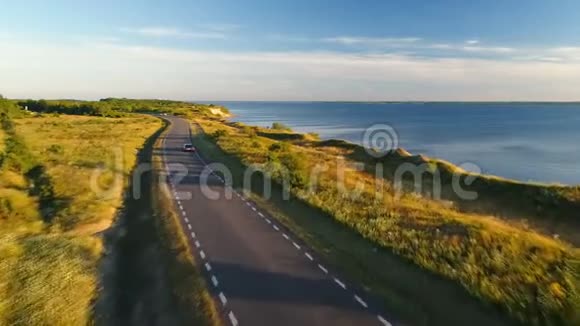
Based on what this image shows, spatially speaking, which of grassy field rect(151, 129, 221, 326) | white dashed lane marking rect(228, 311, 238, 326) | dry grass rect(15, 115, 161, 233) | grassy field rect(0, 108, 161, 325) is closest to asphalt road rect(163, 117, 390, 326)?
white dashed lane marking rect(228, 311, 238, 326)

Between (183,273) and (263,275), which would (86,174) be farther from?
(263,275)

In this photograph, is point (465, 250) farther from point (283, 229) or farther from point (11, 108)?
point (11, 108)

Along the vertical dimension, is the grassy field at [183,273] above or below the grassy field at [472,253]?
below

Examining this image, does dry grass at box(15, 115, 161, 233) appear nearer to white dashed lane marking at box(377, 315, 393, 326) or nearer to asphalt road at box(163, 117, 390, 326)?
asphalt road at box(163, 117, 390, 326)

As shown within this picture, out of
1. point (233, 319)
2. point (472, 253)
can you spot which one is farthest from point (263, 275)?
point (472, 253)

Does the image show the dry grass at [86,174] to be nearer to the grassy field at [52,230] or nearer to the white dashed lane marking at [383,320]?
the grassy field at [52,230]

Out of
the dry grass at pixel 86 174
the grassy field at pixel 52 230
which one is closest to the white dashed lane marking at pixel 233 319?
the grassy field at pixel 52 230

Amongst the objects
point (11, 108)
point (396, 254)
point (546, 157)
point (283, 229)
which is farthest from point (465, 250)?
point (11, 108)
